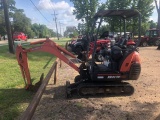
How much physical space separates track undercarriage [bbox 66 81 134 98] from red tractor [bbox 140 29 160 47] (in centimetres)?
2313

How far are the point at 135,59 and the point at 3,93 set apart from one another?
→ 4.00 m

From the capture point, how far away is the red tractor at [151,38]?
2952cm

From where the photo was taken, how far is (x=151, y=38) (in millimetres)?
29750

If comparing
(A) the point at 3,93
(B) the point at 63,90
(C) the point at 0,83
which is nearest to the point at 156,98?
(B) the point at 63,90

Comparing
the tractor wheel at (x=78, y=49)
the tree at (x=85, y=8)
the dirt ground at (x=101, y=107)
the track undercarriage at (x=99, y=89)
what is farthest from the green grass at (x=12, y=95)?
the tree at (x=85, y=8)

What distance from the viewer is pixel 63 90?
8.00 metres

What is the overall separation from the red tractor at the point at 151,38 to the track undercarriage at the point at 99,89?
23.1m

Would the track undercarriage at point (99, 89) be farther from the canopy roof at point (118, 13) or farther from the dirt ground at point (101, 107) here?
the canopy roof at point (118, 13)

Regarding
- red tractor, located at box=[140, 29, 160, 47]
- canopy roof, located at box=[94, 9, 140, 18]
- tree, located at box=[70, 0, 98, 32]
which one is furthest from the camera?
tree, located at box=[70, 0, 98, 32]

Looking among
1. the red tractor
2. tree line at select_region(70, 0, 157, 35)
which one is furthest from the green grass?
the red tractor

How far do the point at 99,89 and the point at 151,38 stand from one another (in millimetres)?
24181

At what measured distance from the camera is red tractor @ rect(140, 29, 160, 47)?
96.8 ft

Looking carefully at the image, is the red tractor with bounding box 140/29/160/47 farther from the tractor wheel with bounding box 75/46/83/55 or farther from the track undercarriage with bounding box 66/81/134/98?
the track undercarriage with bounding box 66/81/134/98

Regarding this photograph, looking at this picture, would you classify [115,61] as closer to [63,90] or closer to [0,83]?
[63,90]
